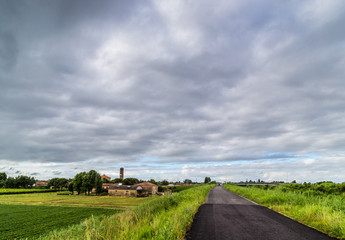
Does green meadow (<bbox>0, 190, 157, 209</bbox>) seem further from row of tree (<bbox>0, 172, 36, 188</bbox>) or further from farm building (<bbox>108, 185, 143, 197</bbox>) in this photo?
row of tree (<bbox>0, 172, 36, 188</bbox>)

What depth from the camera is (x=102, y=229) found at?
917 cm

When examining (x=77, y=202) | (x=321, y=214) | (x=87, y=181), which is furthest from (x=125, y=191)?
(x=321, y=214)

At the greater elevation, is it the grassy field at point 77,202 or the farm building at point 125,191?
the grassy field at point 77,202

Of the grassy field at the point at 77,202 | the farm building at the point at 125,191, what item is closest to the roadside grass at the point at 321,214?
the grassy field at the point at 77,202

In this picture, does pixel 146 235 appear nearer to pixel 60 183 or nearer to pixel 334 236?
pixel 334 236

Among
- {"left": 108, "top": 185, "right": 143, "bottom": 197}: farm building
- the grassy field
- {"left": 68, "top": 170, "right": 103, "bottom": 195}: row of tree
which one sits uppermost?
{"left": 68, "top": 170, "right": 103, "bottom": 195}: row of tree

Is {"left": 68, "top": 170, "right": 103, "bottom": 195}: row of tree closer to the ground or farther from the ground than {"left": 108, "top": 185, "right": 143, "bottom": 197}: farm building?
farther from the ground

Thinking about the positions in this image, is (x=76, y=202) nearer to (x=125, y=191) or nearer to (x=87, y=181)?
(x=125, y=191)

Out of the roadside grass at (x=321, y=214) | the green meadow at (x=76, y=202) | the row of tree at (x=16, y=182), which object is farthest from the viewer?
the row of tree at (x=16, y=182)

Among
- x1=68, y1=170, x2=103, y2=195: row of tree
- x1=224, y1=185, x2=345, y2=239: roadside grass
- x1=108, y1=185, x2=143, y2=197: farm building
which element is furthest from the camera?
x1=68, y1=170, x2=103, y2=195: row of tree

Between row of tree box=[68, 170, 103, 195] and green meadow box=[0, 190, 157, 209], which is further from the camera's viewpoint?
row of tree box=[68, 170, 103, 195]

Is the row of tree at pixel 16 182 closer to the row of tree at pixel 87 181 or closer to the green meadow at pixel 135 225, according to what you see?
the row of tree at pixel 87 181

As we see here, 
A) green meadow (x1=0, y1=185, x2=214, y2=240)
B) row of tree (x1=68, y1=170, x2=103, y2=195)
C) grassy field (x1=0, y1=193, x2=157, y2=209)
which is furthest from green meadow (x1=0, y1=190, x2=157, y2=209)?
green meadow (x1=0, y1=185, x2=214, y2=240)

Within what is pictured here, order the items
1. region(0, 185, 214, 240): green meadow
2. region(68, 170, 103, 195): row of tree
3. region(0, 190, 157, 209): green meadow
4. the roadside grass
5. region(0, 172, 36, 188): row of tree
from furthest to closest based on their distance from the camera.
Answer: region(0, 172, 36, 188): row of tree → region(68, 170, 103, 195): row of tree → region(0, 190, 157, 209): green meadow → the roadside grass → region(0, 185, 214, 240): green meadow
